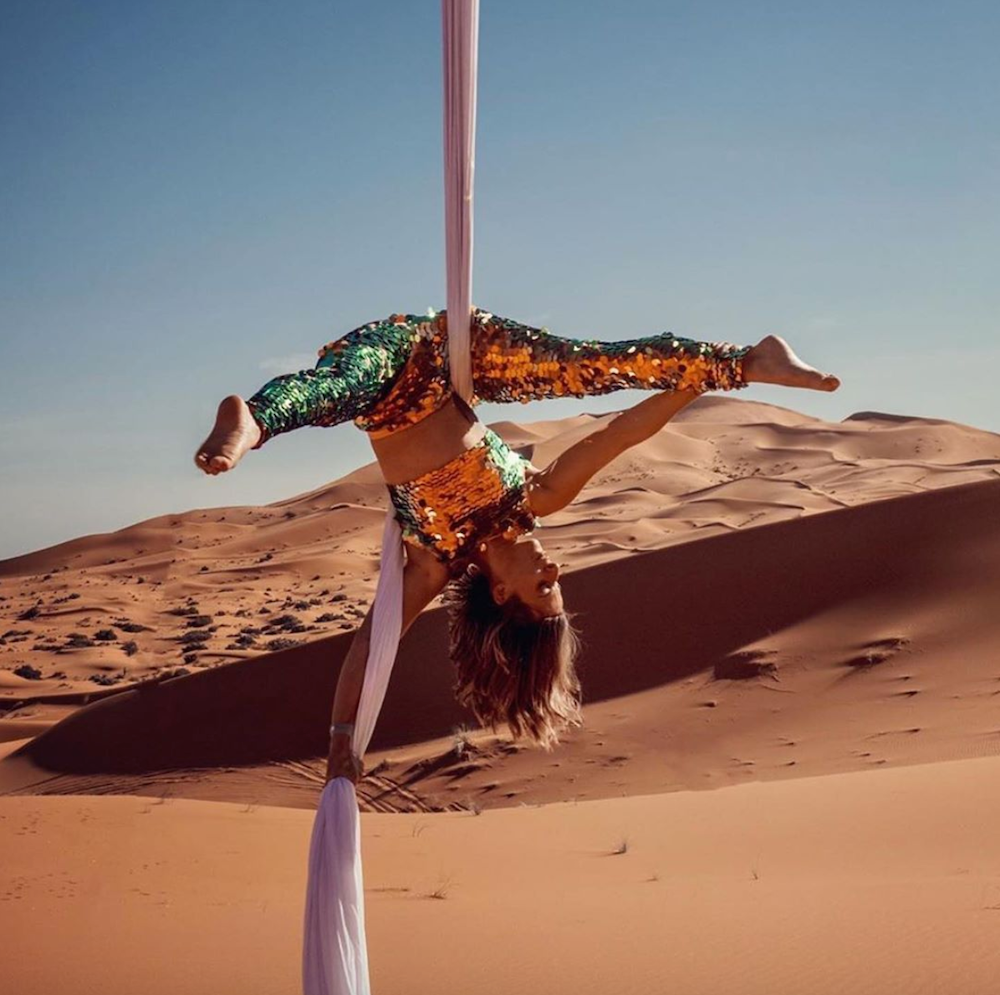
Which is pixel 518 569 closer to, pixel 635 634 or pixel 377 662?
pixel 377 662

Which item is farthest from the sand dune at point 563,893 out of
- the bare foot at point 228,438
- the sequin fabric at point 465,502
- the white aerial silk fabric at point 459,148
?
the bare foot at point 228,438

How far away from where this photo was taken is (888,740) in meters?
13.2

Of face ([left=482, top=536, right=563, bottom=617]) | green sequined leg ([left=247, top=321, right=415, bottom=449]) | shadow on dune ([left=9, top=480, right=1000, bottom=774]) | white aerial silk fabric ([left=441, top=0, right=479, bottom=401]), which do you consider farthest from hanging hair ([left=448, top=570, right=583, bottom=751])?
shadow on dune ([left=9, top=480, right=1000, bottom=774])

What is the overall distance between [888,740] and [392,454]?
996 centimetres

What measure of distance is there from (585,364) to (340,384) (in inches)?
34.9

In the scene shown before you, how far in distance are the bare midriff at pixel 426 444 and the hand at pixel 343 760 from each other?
3.10 feet

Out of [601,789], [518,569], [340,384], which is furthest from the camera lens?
[601,789]

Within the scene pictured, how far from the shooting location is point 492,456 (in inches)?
186

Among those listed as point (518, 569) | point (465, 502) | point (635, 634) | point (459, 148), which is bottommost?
point (635, 634)

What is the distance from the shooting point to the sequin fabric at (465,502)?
15.3 ft

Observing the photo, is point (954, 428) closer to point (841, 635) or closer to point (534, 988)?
point (841, 635)

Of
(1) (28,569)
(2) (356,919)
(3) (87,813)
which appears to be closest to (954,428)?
(1) (28,569)

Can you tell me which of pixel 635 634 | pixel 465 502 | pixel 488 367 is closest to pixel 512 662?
A: pixel 465 502

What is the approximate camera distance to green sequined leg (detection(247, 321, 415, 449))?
3.80m
